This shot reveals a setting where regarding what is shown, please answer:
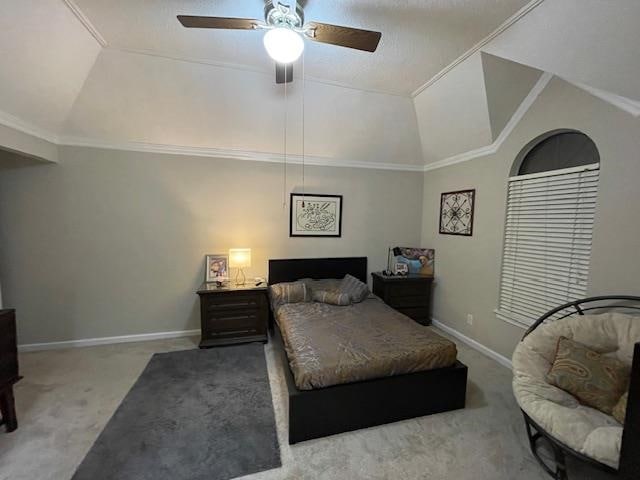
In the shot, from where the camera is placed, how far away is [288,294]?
3.26 m

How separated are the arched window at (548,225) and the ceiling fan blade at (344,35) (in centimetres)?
203

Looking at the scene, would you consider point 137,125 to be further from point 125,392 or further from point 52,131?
point 125,392

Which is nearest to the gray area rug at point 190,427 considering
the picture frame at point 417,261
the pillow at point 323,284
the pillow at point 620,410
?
the pillow at point 323,284

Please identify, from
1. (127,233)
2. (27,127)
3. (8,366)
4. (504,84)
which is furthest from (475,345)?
(27,127)

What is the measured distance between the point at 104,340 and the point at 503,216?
492cm

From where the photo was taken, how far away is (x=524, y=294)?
273cm

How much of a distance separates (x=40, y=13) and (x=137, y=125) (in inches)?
47.8

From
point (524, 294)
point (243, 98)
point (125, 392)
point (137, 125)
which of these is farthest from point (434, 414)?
point (137, 125)

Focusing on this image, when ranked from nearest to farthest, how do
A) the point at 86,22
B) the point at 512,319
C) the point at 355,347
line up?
the point at 86,22
the point at 355,347
the point at 512,319

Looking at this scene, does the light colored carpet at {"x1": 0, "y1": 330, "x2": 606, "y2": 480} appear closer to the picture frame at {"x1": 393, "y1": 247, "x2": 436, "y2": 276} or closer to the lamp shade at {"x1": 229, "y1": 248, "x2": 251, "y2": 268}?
the lamp shade at {"x1": 229, "y1": 248, "x2": 251, "y2": 268}

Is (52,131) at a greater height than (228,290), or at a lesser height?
greater

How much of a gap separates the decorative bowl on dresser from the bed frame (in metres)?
1.89

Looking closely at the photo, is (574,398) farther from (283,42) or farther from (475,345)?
(283,42)

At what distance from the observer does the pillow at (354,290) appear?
334 cm
